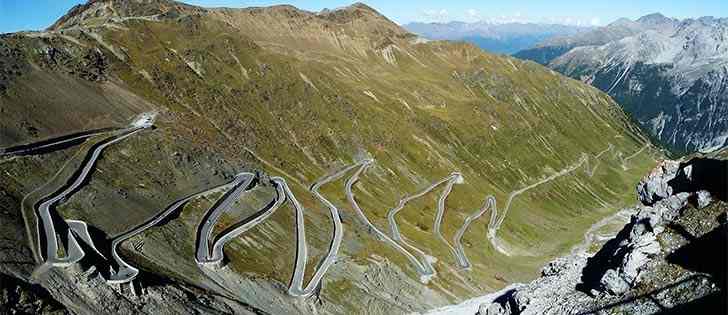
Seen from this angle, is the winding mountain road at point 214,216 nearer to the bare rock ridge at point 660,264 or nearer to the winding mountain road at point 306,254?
the winding mountain road at point 306,254

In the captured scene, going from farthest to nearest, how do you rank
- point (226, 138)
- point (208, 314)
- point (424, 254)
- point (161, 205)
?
point (226, 138), point (424, 254), point (161, 205), point (208, 314)

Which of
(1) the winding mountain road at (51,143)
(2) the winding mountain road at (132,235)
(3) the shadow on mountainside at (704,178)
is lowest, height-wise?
(2) the winding mountain road at (132,235)

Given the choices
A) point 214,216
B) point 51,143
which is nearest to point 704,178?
point 214,216

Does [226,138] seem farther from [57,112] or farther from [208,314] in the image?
[208,314]

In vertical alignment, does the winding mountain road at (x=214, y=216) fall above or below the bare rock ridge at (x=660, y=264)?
below

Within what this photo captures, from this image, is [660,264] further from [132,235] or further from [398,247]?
[398,247]

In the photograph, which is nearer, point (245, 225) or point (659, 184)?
point (659, 184)

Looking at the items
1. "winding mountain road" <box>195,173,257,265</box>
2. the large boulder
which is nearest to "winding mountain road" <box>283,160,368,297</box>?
"winding mountain road" <box>195,173,257,265</box>

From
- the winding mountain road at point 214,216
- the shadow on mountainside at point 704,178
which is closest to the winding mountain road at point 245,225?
the winding mountain road at point 214,216

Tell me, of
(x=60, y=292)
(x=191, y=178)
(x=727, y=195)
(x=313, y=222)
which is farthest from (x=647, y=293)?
(x=191, y=178)
